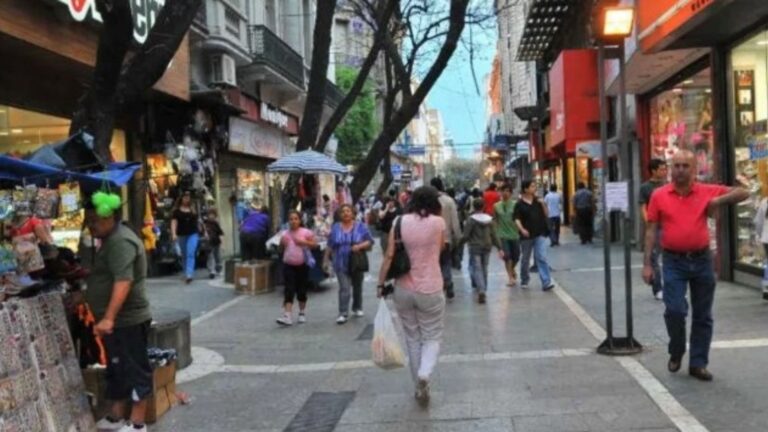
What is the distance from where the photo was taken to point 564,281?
1430cm

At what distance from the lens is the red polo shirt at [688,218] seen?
6.84 m

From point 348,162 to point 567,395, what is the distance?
40.7 metres

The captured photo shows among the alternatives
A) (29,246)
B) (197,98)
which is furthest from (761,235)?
(197,98)

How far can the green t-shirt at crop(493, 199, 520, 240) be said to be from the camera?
1373 centimetres

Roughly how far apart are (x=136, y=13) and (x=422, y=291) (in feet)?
27.1

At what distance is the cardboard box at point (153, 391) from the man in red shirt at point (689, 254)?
399 cm

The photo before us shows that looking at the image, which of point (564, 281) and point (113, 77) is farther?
point (564, 281)

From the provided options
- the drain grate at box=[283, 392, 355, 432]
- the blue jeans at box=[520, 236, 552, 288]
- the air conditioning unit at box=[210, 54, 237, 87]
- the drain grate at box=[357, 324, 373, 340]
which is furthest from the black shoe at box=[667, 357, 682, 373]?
the air conditioning unit at box=[210, 54, 237, 87]

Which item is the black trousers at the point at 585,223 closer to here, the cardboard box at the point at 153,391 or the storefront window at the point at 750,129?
the storefront window at the point at 750,129

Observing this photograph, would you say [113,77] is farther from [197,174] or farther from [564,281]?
[197,174]

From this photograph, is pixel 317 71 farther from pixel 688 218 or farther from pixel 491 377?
pixel 688 218

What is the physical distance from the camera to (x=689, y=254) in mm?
6883

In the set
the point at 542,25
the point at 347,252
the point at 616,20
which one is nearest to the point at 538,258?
the point at 347,252

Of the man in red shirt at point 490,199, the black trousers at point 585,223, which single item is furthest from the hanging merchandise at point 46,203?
the black trousers at point 585,223
